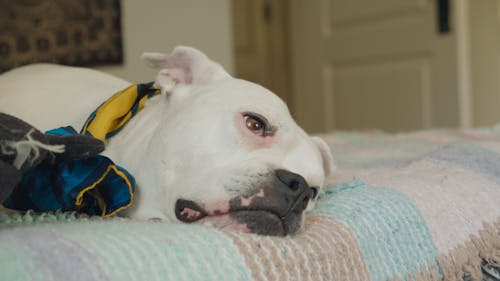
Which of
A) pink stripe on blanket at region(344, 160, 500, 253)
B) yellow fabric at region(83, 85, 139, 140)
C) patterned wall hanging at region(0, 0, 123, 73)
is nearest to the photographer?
pink stripe on blanket at region(344, 160, 500, 253)

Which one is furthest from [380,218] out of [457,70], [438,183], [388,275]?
[457,70]

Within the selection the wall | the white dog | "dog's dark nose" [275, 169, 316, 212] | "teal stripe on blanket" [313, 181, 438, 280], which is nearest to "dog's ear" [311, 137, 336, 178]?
the white dog

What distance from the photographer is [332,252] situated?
78 centimetres

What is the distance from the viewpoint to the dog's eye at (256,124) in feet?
3.35

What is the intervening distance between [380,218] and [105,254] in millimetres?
445

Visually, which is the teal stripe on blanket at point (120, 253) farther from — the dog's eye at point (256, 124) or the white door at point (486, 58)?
the white door at point (486, 58)

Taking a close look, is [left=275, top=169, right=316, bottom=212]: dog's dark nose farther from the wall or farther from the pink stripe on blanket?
the wall

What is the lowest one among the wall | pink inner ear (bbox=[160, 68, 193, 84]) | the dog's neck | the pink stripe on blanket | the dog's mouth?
the pink stripe on blanket

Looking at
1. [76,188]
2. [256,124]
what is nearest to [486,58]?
[256,124]

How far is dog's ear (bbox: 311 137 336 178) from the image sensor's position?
121cm

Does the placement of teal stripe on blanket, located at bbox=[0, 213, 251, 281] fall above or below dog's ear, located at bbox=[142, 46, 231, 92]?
below

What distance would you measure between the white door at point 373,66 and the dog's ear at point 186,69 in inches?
94.8

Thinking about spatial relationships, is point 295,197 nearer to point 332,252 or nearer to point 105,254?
point 332,252

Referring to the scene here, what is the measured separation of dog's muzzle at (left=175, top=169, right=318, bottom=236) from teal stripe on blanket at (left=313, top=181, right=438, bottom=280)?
0.06 m
